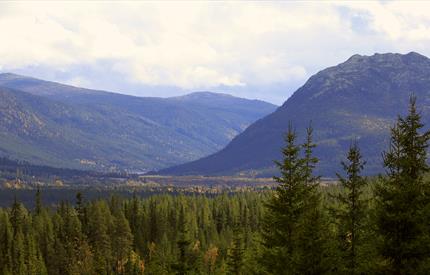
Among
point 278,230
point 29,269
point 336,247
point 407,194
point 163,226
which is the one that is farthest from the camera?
point 163,226

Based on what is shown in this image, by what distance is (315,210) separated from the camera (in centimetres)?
4088

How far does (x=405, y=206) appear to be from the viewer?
37594mm

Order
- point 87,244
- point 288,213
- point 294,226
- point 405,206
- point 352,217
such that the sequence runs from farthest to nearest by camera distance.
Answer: point 87,244
point 288,213
point 294,226
point 352,217
point 405,206

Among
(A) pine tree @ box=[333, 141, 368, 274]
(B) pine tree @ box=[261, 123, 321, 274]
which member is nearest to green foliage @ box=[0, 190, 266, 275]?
(B) pine tree @ box=[261, 123, 321, 274]

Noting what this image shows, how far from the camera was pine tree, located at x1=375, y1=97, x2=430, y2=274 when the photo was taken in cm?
3647

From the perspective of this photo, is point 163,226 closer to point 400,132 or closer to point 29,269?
point 29,269

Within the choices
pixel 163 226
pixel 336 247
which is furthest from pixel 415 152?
pixel 163 226

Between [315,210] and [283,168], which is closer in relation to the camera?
[315,210]

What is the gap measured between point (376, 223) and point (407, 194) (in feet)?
8.74

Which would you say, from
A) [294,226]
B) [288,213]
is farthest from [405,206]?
[288,213]

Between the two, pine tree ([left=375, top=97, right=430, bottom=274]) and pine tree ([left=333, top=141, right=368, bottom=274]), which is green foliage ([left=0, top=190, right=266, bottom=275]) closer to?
pine tree ([left=333, top=141, right=368, bottom=274])

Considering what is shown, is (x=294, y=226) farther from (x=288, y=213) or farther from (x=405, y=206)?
(x=405, y=206)

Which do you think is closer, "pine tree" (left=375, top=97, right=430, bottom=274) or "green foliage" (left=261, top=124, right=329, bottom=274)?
"pine tree" (left=375, top=97, right=430, bottom=274)

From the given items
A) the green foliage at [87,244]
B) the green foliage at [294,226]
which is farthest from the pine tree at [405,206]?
the green foliage at [87,244]
